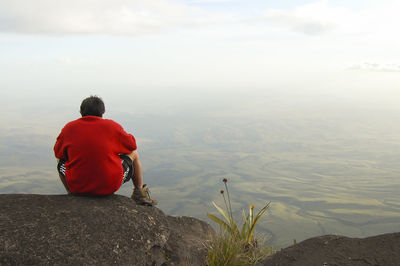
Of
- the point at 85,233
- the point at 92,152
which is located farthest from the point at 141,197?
the point at 85,233

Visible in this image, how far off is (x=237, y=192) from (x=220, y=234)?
170900mm

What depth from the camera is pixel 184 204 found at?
141 metres

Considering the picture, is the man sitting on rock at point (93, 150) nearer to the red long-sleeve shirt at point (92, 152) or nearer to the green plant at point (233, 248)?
the red long-sleeve shirt at point (92, 152)

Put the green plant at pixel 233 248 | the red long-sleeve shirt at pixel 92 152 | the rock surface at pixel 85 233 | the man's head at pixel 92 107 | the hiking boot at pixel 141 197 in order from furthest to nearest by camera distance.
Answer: the hiking boot at pixel 141 197
the green plant at pixel 233 248
the man's head at pixel 92 107
the red long-sleeve shirt at pixel 92 152
the rock surface at pixel 85 233

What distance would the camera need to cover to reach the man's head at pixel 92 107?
5.26 metres

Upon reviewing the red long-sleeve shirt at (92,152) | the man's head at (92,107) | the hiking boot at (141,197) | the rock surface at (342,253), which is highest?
the man's head at (92,107)

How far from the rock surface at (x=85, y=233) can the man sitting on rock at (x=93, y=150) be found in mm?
280

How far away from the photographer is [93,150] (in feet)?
16.6

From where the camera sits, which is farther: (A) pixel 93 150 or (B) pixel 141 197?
(B) pixel 141 197

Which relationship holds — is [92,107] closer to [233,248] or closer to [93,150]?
[93,150]

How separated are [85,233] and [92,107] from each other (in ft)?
5.56

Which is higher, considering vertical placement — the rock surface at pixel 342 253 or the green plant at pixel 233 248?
the rock surface at pixel 342 253

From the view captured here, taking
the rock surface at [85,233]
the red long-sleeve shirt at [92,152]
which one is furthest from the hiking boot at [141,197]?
the red long-sleeve shirt at [92,152]

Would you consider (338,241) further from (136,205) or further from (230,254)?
(136,205)
